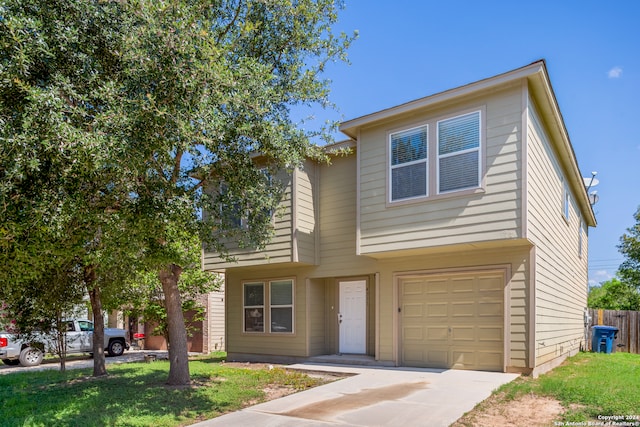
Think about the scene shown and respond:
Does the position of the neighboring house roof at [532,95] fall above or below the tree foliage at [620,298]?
above

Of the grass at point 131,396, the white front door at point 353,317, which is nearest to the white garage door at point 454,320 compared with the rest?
the white front door at point 353,317

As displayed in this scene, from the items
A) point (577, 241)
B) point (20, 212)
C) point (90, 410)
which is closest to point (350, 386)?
point (90, 410)

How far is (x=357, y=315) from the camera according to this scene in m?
11.7

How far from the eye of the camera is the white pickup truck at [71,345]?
14.8 metres

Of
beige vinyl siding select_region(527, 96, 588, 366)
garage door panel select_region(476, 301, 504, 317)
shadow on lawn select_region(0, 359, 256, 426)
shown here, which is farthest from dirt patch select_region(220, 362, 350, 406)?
beige vinyl siding select_region(527, 96, 588, 366)

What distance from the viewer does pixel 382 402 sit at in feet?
22.6

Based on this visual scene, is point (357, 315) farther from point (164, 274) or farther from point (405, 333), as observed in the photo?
point (164, 274)

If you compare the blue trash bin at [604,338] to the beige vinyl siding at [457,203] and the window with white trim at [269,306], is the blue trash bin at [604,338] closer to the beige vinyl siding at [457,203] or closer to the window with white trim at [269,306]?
the beige vinyl siding at [457,203]

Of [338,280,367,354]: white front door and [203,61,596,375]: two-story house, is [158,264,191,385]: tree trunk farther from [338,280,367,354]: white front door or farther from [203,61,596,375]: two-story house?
[338,280,367,354]: white front door

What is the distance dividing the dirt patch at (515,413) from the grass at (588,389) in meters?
0.15

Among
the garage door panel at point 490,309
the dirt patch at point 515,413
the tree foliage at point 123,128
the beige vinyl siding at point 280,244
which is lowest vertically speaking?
the dirt patch at point 515,413

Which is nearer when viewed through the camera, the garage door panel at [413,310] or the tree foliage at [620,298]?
the garage door panel at [413,310]

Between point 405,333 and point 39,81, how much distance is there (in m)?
8.15

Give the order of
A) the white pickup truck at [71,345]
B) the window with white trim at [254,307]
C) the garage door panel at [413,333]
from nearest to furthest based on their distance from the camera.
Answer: the garage door panel at [413,333]
the window with white trim at [254,307]
the white pickup truck at [71,345]
